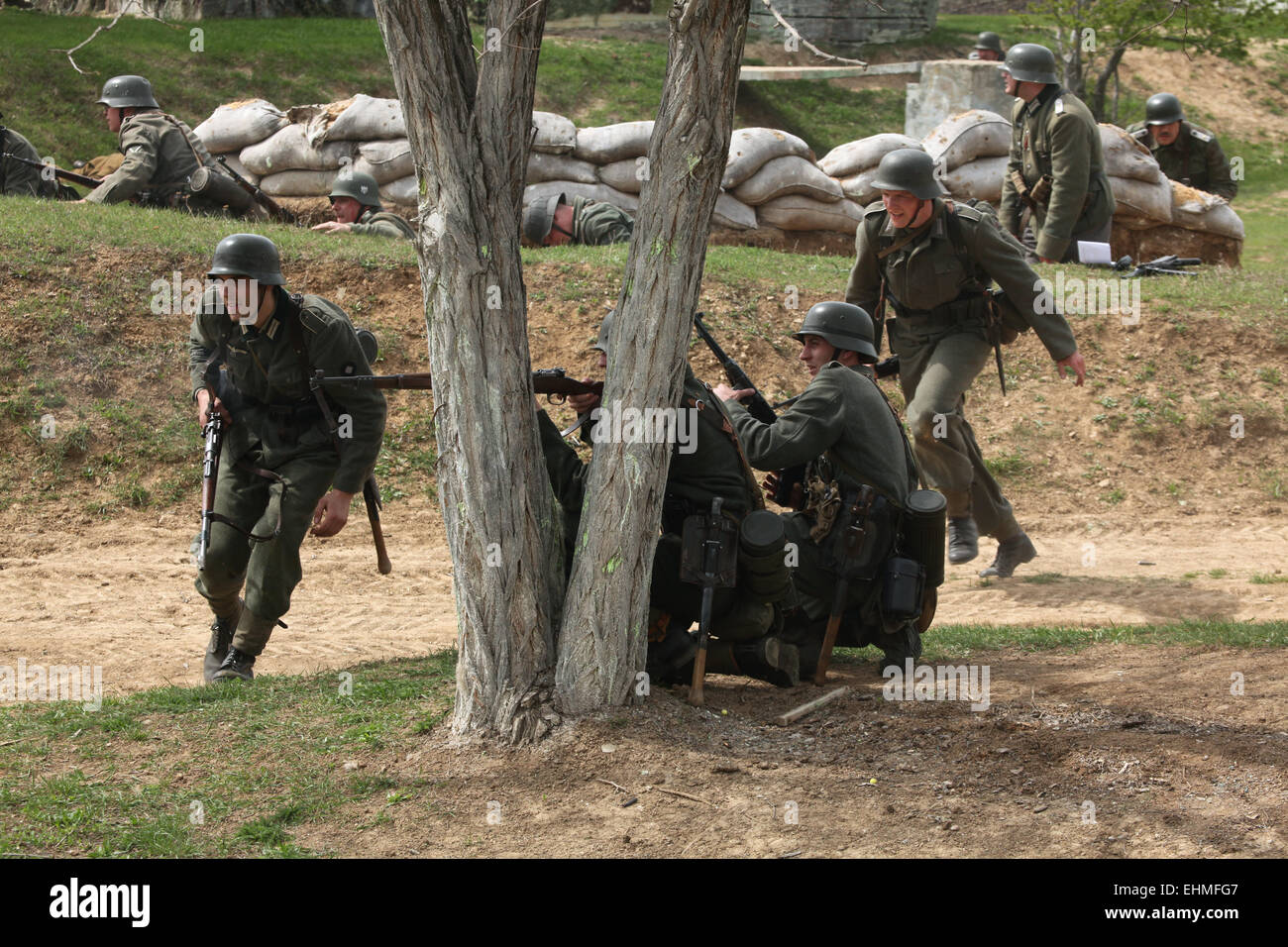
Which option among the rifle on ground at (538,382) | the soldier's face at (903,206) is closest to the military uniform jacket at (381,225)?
the soldier's face at (903,206)

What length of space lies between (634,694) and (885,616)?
4.66 ft

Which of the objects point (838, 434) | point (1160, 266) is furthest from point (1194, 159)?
point (838, 434)

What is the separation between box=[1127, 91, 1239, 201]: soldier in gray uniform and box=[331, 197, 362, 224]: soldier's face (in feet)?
26.8

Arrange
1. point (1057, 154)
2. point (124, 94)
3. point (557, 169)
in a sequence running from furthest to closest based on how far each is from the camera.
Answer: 1. point (557, 169)
2. point (124, 94)
3. point (1057, 154)

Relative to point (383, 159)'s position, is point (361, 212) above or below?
below

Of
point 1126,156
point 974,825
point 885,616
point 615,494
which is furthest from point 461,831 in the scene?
point 1126,156

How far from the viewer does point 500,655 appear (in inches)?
166

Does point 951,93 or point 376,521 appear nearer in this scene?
point 376,521

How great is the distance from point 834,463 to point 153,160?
7.99m

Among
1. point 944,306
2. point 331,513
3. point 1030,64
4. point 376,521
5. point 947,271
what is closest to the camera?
point 331,513

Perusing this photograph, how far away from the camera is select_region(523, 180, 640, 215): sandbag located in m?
13.4

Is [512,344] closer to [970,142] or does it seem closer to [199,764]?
[199,764]

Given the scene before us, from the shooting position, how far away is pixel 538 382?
489 centimetres

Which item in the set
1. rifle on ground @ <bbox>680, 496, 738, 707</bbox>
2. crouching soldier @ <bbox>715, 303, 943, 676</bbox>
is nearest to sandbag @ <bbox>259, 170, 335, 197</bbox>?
crouching soldier @ <bbox>715, 303, 943, 676</bbox>
